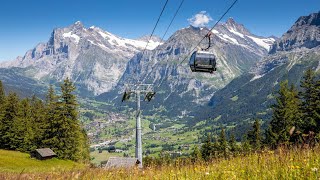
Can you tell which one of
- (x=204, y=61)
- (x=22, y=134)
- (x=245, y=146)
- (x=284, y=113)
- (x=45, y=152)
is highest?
(x=204, y=61)

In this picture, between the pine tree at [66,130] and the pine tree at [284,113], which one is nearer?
the pine tree at [284,113]

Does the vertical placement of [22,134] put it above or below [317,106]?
below

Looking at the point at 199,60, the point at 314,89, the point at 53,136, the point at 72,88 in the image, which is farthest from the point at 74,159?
the point at 199,60

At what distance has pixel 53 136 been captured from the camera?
244ft

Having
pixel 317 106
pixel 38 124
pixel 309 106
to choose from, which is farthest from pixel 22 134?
pixel 317 106

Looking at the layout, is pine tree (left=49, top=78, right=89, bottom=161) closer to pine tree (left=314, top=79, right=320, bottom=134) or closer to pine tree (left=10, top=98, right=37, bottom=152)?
pine tree (left=10, top=98, right=37, bottom=152)

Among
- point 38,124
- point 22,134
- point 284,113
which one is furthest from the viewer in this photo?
point 38,124

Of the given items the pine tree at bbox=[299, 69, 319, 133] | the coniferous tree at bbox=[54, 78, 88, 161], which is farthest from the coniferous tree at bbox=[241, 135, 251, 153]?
the coniferous tree at bbox=[54, 78, 88, 161]

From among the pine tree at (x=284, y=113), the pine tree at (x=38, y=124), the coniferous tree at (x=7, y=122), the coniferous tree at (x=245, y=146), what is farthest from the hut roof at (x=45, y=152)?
the coniferous tree at (x=245, y=146)

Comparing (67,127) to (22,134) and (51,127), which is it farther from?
(22,134)

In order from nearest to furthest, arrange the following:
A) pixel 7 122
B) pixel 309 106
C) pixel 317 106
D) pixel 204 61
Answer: pixel 204 61, pixel 317 106, pixel 309 106, pixel 7 122

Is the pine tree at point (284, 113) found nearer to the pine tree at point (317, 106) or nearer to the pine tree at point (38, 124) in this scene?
the pine tree at point (317, 106)

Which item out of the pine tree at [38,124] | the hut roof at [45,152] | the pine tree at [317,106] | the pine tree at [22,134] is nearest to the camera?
the pine tree at [317,106]

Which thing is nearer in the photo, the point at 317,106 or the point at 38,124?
the point at 317,106
